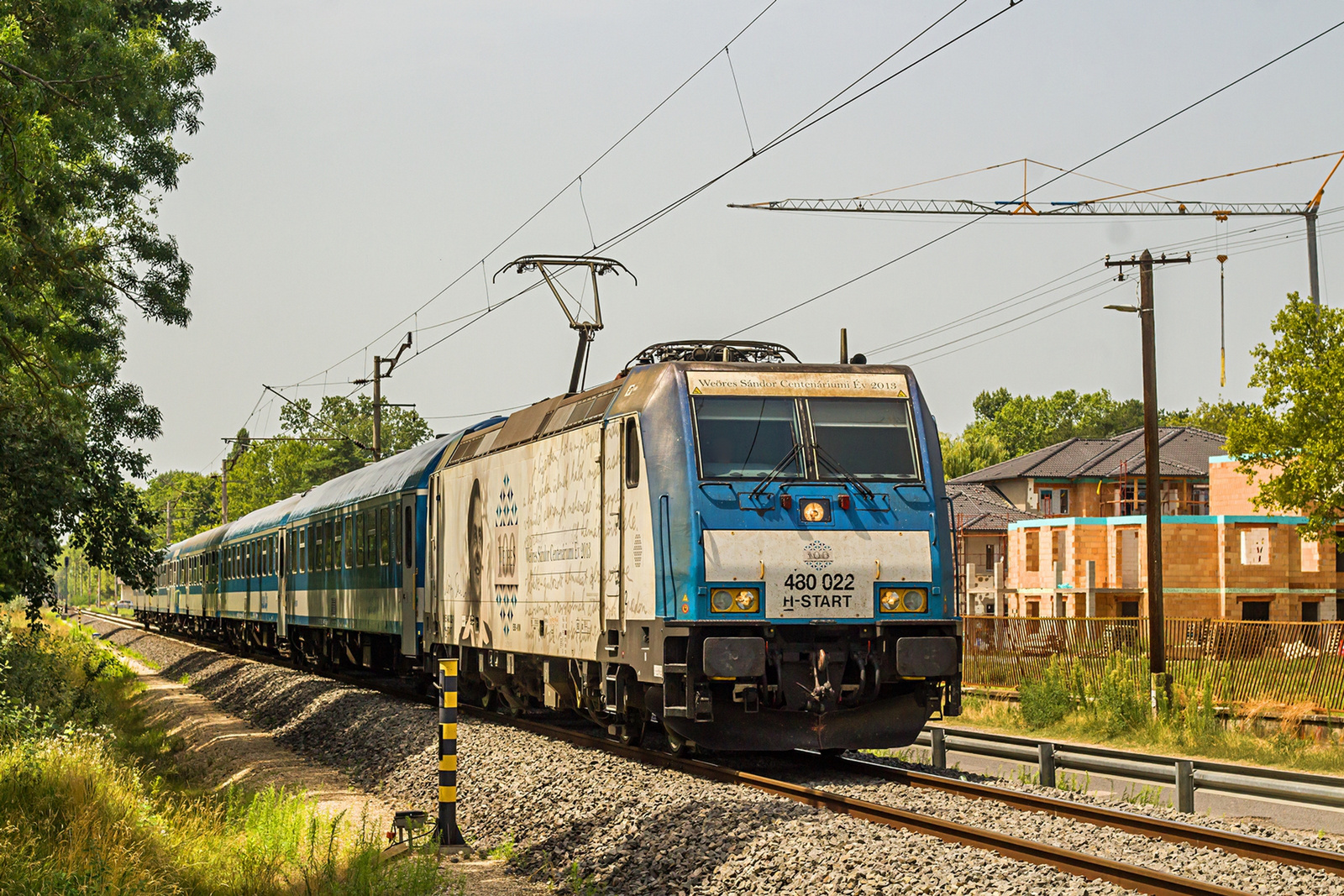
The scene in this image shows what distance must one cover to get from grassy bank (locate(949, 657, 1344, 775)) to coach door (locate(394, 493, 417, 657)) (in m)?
8.98

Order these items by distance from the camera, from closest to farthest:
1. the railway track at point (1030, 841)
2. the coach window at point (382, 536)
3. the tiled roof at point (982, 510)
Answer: the railway track at point (1030, 841), the coach window at point (382, 536), the tiled roof at point (982, 510)

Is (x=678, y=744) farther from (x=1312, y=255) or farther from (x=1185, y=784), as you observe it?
(x=1312, y=255)

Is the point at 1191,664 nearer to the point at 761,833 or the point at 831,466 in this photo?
the point at 831,466

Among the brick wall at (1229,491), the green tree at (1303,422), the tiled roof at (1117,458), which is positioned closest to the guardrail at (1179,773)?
the green tree at (1303,422)

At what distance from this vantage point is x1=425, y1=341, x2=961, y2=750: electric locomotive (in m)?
12.1

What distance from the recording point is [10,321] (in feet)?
55.5

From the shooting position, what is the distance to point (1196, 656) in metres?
25.7

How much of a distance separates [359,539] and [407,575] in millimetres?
4173

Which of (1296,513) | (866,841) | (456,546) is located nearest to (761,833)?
(866,841)

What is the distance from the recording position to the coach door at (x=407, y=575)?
71.6ft

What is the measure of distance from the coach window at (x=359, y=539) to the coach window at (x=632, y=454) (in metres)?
13.2

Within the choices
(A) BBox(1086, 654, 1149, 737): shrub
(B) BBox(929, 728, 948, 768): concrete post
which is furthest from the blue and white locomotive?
(A) BBox(1086, 654, 1149, 737): shrub

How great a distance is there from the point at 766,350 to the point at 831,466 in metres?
2.28

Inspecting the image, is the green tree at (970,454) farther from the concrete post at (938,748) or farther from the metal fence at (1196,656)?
the concrete post at (938,748)
